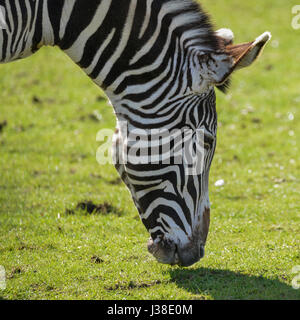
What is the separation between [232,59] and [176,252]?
182cm

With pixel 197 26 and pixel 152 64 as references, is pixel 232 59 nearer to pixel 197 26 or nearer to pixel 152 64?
pixel 197 26

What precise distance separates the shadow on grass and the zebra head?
523 mm

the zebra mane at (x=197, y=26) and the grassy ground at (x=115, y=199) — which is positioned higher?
the zebra mane at (x=197, y=26)

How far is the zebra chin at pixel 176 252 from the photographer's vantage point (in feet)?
16.8

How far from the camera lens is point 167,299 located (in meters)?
5.34

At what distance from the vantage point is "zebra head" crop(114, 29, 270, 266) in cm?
505

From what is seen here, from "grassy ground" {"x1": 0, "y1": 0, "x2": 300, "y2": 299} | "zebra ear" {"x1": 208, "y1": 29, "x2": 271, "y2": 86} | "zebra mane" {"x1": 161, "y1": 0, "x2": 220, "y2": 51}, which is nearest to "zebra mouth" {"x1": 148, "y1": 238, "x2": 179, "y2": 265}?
"grassy ground" {"x1": 0, "y1": 0, "x2": 300, "y2": 299}

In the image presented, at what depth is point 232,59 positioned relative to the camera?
4.80 metres

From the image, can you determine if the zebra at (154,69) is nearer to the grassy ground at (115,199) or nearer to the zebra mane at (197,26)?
the zebra mane at (197,26)

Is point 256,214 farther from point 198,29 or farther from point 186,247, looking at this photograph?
point 198,29

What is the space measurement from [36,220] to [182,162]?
322 centimetres

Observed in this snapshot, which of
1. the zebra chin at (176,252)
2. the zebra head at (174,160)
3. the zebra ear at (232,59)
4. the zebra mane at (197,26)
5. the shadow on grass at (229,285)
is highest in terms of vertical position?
the zebra mane at (197,26)

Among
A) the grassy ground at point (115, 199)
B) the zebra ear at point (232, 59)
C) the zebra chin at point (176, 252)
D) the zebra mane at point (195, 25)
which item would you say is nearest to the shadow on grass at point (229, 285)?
the grassy ground at point (115, 199)
